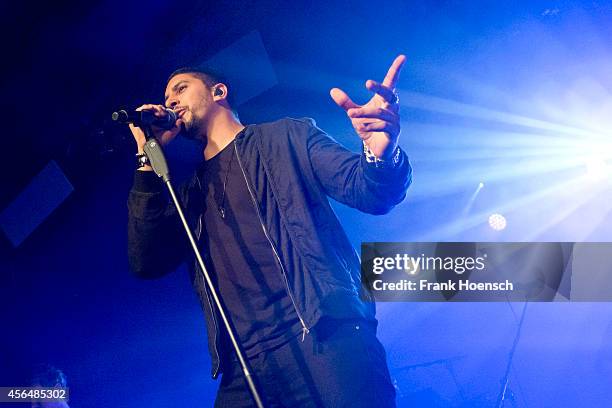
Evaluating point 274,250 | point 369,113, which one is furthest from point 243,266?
point 369,113

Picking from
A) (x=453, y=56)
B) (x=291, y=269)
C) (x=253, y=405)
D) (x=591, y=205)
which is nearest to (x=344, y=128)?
(x=453, y=56)

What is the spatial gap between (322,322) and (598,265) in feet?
5.31

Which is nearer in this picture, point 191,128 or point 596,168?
point 191,128

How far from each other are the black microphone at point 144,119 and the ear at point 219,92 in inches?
21.7

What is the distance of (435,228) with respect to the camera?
119 inches

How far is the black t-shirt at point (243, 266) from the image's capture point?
1670 mm

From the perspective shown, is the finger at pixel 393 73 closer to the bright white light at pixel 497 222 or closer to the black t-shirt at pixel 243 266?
the black t-shirt at pixel 243 266

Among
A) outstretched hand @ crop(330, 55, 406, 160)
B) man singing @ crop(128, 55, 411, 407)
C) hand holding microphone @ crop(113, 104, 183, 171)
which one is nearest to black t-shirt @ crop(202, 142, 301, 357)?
man singing @ crop(128, 55, 411, 407)

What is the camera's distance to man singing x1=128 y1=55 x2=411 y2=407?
1518mm

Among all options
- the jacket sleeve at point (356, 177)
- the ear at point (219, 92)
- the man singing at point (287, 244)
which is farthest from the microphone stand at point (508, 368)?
the ear at point (219, 92)

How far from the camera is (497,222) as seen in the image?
2979 millimetres

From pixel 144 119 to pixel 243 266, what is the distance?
1.76 ft

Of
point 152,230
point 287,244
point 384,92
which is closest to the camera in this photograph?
point 384,92

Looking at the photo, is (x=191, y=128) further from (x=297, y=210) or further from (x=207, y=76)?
(x=297, y=210)
